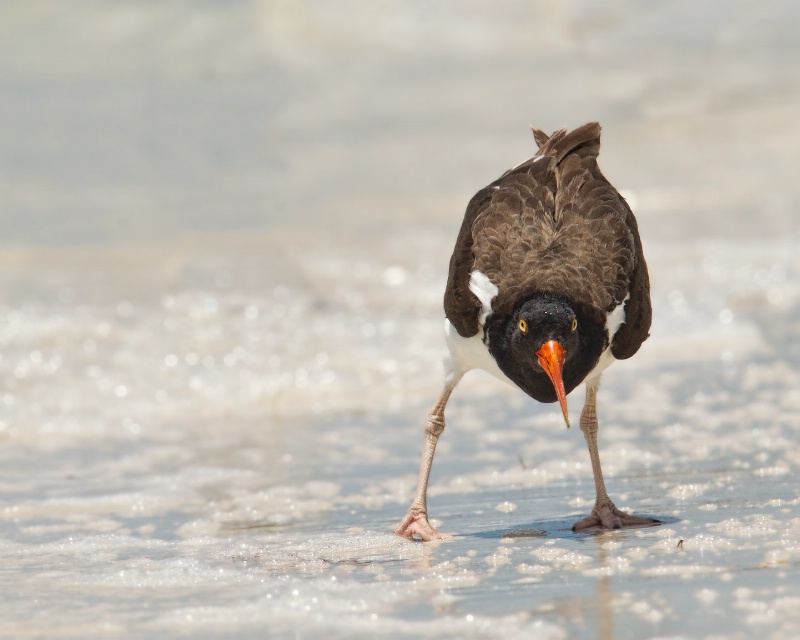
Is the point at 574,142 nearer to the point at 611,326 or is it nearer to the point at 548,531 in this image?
the point at 611,326

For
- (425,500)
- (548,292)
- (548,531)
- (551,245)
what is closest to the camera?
(548,292)

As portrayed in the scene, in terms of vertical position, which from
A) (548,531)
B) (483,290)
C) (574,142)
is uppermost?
(574,142)

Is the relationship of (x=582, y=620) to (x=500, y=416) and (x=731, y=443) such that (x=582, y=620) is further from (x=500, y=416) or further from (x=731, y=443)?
(x=500, y=416)

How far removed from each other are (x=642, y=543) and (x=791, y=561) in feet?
2.60

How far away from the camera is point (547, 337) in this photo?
16.9ft

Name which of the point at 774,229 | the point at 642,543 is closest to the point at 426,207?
the point at 774,229

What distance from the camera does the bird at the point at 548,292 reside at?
209 inches

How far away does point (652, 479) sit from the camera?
6797 mm

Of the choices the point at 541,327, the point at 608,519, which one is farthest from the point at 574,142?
the point at 608,519

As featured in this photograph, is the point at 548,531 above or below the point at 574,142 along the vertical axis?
below

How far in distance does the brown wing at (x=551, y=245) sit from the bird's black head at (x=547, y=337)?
0.40 ft

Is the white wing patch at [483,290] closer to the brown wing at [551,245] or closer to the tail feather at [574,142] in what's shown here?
the brown wing at [551,245]

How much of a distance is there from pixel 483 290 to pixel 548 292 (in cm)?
39

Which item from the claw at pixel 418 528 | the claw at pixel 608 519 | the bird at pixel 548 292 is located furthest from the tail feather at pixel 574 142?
the claw at pixel 418 528
